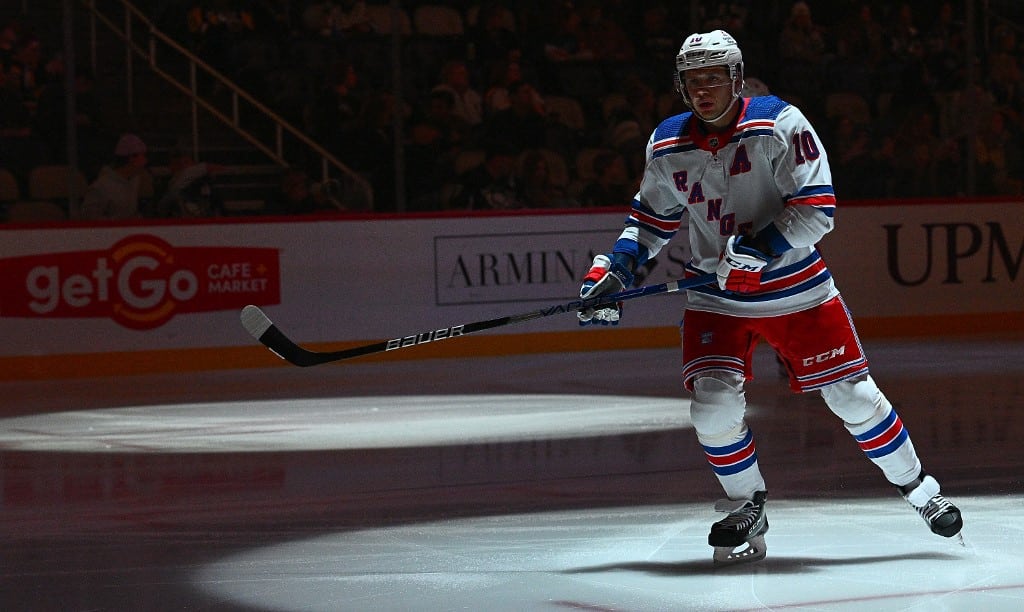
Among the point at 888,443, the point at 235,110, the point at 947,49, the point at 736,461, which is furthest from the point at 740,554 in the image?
the point at 947,49

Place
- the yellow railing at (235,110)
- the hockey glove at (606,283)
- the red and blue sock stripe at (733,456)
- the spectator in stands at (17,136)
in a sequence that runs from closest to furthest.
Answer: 1. the red and blue sock stripe at (733,456)
2. the hockey glove at (606,283)
3. the spectator in stands at (17,136)
4. the yellow railing at (235,110)

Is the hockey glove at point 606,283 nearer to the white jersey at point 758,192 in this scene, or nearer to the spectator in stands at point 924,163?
the white jersey at point 758,192

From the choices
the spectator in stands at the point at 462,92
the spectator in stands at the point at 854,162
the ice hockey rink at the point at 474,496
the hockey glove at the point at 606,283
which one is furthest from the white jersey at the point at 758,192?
the spectator in stands at the point at 854,162

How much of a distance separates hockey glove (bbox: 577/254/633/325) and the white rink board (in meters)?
5.80

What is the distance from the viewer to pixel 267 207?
1074 cm

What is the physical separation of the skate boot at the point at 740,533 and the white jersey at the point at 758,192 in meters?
0.54

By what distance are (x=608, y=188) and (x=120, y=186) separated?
3.17 metres

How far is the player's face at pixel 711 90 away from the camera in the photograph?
15.0ft

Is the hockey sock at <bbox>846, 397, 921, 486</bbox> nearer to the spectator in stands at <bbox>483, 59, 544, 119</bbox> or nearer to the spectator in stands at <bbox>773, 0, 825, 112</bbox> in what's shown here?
the spectator in stands at <bbox>483, 59, 544, 119</bbox>

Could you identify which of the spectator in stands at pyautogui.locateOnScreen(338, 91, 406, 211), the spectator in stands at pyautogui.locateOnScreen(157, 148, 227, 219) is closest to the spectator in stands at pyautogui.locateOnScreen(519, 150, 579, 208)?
the spectator in stands at pyautogui.locateOnScreen(338, 91, 406, 211)

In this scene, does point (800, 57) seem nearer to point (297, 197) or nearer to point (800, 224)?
point (297, 197)

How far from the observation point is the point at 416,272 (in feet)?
35.4

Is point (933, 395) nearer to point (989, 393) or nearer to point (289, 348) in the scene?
point (989, 393)

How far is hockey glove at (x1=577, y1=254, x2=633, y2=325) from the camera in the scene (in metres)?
4.82
